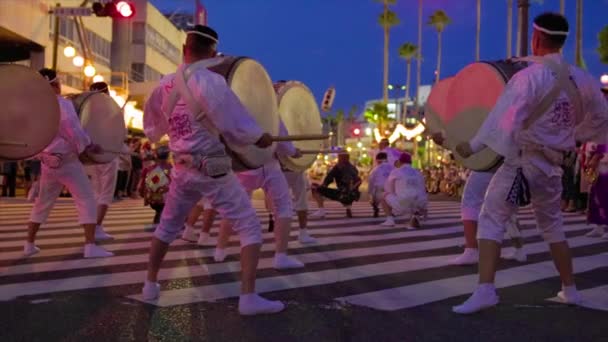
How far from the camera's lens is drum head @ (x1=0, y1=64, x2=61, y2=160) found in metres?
Result: 5.48

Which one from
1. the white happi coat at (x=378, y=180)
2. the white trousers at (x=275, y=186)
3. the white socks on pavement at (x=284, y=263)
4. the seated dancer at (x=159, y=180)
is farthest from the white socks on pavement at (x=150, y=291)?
the white happi coat at (x=378, y=180)

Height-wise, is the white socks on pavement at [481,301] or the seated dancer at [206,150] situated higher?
the seated dancer at [206,150]

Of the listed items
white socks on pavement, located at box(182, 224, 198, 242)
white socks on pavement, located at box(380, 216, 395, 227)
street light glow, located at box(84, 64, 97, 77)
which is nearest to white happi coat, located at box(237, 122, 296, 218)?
white socks on pavement, located at box(182, 224, 198, 242)

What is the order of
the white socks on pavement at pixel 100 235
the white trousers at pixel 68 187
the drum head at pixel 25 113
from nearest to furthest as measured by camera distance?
the drum head at pixel 25 113 < the white trousers at pixel 68 187 < the white socks on pavement at pixel 100 235

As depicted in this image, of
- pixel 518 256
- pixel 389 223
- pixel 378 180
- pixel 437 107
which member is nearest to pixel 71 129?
pixel 437 107

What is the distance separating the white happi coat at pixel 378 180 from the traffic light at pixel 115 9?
6333mm

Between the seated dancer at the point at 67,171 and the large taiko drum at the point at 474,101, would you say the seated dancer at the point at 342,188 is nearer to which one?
the seated dancer at the point at 67,171

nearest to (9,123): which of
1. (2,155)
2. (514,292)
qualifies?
(2,155)

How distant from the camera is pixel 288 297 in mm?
4852

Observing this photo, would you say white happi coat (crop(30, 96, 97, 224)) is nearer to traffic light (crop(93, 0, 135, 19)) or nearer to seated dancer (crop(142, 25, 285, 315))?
seated dancer (crop(142, 25, 285, 315))

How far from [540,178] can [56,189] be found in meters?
4.60

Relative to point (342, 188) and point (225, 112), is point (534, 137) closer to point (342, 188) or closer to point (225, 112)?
point (225, 112)

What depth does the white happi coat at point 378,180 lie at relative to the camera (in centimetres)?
1297

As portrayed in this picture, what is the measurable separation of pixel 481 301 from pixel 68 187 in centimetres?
422
